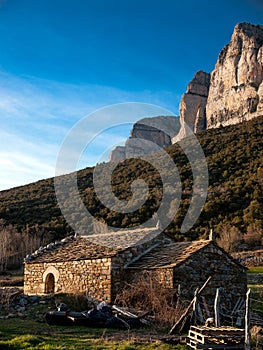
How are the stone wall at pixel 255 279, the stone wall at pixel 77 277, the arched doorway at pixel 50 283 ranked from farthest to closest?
the stone wall at pixel 255 279 < the arched doorway at pixel 50 283 < the stone wall at pixel 77 277

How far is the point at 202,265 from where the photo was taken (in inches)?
552

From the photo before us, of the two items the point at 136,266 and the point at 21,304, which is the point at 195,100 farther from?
the point at 21,304

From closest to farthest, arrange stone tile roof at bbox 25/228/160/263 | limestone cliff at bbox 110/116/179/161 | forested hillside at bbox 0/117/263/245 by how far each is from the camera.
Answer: stone tile roof at bbox 25/228/160/263, forested hillside at bbox 0/117/263/245, limestone cliff at bbox 110/116/179/161

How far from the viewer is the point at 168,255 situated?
14.8 meters

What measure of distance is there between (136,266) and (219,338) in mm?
6083

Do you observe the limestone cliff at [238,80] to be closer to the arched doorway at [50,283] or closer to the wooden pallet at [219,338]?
the arched doorway at [50,283]

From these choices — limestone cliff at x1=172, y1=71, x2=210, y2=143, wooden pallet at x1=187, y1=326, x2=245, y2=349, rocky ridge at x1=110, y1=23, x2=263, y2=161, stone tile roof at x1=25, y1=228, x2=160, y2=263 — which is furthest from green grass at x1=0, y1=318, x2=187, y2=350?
limestone cliff at x1=172, y1=71, x2=210, y2=143

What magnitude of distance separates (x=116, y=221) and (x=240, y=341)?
28.0 meters

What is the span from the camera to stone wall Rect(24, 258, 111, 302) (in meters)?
14.9

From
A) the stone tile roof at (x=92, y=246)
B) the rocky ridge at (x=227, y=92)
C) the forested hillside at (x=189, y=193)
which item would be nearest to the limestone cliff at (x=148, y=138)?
the rocky ridge at (x=227, y=92)

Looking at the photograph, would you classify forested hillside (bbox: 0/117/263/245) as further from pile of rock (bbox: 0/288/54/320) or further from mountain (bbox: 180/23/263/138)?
pile of rock (bbox: 0/288/54/320)

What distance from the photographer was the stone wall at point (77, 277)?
14.9m

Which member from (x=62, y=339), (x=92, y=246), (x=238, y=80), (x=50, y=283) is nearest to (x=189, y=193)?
(x=50, y=283)

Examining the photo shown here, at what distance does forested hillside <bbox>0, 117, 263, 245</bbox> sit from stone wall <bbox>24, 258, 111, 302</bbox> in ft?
50.1
